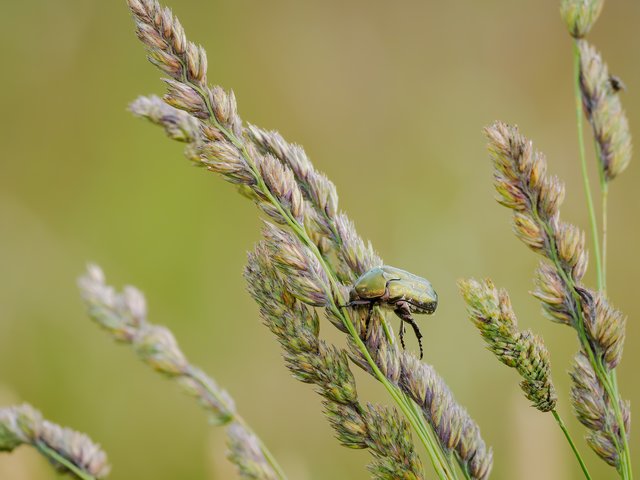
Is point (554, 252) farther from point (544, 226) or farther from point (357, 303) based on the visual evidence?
point (357, 303)

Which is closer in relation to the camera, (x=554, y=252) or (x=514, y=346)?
(x=514, y=346)

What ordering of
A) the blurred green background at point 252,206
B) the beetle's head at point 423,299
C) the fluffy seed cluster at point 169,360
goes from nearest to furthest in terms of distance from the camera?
the fluffy seed cluster at point 169,360
the beetle's head at point 423,299
the blurred green background at point 252,206

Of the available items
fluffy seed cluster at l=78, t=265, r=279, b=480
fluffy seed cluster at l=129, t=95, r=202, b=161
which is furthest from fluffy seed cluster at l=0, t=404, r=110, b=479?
fluffy seed cluster at l=129, t=95, r=202, b=161

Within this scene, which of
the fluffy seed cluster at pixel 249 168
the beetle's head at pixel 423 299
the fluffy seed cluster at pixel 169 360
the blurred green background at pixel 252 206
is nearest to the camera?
the fluffy seed cluster at pixel 169 360

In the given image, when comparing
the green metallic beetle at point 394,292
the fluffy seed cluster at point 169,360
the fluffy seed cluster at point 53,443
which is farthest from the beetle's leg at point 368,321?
the fluffy seed cluster at point 53,443

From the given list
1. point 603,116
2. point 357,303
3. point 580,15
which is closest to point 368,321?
point 357,303

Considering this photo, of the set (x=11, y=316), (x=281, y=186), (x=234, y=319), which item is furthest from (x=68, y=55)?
(x=281, y=186)

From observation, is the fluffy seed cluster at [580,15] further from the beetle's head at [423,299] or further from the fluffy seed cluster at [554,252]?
the beetle's head at [423,299]
